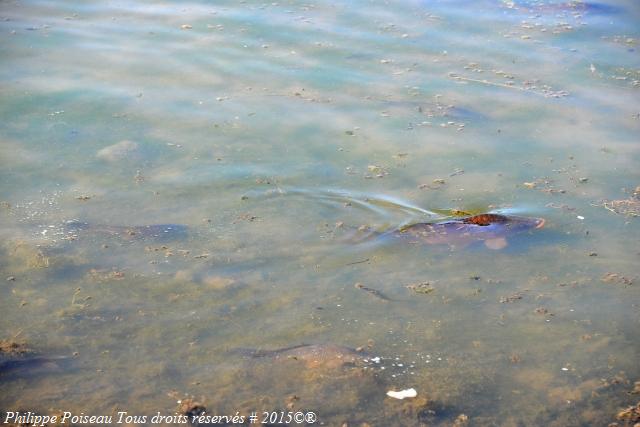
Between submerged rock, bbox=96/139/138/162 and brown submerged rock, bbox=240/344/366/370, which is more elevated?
submerged rock, bbox=96/139/138/162

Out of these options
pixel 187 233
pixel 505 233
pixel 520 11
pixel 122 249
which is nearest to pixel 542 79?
pixel 520 11

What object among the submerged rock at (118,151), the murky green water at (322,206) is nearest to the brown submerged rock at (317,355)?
the murky green water at (322,206)

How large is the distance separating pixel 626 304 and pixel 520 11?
4595 millimetres

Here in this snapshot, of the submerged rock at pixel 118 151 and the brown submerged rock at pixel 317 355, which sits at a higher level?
the submerged rock at pixel 118 151

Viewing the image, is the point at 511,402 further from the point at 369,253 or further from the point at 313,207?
the point at 313,207

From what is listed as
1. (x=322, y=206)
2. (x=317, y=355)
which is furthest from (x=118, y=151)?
(x=317, y=355)

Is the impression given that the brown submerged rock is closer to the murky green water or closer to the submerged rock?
the murky green water

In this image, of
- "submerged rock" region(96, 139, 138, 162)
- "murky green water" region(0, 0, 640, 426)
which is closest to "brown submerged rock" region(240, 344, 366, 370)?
"murky green water" region(0, 0, 640, 426)

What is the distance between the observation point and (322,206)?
15.7 feet

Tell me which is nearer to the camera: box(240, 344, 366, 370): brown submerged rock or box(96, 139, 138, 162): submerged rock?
box(240, 344, 366, 370): brown submerged rock

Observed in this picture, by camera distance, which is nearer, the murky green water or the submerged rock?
the murky green water

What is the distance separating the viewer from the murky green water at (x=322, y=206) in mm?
3473

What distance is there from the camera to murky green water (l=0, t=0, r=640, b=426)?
347cm

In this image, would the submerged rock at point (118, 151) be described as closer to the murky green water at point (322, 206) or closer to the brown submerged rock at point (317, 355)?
the murky green water at point (322, 206)
